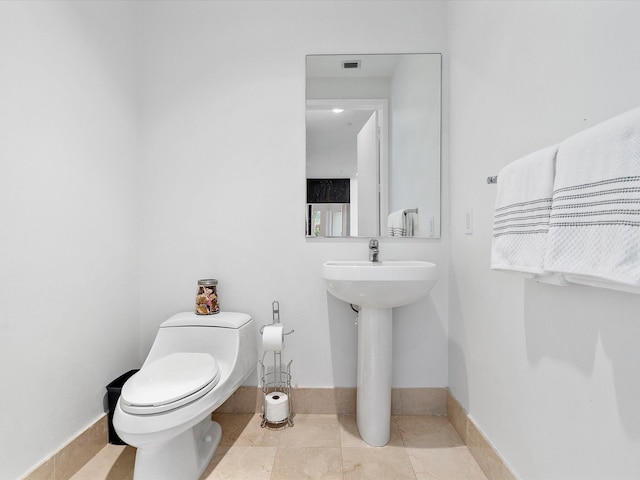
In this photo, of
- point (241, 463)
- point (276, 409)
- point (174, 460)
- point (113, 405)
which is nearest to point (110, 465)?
point (113, 405)

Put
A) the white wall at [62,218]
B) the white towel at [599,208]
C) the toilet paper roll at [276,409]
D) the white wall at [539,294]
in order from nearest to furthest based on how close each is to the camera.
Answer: the white towel at [599,208]
the white wall at [539,294]
the white wall at [62,218]
the toilet paper roll at [276,409]

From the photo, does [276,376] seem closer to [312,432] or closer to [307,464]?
[312,432]

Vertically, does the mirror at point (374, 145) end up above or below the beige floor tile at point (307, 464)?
above

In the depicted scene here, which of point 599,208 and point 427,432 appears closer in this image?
point 599,208

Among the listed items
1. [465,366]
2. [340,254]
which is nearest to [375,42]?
[340,254]

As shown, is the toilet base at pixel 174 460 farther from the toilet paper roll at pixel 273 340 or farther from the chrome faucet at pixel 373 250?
the chrome faucet at pixel 373 250

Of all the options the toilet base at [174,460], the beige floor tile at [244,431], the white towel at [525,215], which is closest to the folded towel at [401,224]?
the white towel at [525,215]

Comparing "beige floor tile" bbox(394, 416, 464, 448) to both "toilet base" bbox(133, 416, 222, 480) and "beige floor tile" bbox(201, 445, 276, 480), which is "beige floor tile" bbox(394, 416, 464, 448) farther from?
"toilet base" bbox(133, 416, 222, 480)

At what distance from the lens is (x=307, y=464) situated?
138 centimetres

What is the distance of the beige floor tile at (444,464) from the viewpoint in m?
1.32

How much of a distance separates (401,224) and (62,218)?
155cm

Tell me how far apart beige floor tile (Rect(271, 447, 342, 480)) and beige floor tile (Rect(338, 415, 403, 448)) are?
86 mm

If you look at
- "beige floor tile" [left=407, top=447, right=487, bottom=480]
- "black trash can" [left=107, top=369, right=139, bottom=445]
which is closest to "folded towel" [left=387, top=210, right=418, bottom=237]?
"beige floor tile" [left=407, top=447, right=487, bottom=480]

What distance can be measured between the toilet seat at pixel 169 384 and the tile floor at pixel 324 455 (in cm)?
41
